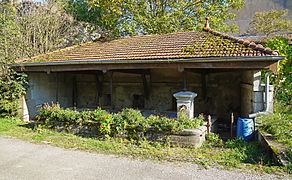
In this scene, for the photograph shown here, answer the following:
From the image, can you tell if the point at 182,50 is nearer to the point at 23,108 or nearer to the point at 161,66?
the point at 161,66

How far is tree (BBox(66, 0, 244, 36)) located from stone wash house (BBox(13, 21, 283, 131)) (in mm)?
5670

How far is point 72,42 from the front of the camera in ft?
55.1

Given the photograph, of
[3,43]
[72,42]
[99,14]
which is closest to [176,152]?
[3,43]

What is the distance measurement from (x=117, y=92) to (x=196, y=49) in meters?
4.73

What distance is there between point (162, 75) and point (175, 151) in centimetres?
486

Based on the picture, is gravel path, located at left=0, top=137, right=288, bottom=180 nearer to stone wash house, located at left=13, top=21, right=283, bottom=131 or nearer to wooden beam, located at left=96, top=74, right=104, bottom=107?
stone wash house, located at left=13, top=21, right=283, bottom=131

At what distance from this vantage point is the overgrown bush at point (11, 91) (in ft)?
32.7

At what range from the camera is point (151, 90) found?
10.6 m

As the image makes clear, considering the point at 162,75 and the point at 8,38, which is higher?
the point at 8,38

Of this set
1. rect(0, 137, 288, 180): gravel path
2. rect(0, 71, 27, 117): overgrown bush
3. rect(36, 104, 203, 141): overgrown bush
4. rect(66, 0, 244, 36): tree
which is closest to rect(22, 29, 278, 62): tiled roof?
rect(0, 71, 27, 117): overgrown bush

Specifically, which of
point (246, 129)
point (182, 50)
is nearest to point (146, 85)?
point (182, 50)

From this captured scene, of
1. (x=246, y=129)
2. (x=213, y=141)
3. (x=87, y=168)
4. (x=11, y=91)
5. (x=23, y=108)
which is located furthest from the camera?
(x=23, y=108)

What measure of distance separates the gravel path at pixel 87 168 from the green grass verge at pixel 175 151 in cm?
35

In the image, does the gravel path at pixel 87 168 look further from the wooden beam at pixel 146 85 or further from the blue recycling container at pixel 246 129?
the wooden beam at pixel 146 85
